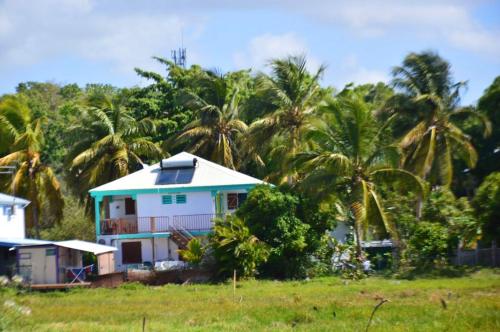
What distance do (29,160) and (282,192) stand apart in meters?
15.9

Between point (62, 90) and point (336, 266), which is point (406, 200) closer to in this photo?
point (336, 266)

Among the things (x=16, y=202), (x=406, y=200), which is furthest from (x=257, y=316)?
(x=16, y=202)

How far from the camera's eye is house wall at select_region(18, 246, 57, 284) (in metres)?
39.9

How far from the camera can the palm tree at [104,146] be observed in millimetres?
50250

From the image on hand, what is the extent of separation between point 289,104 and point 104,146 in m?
11.2

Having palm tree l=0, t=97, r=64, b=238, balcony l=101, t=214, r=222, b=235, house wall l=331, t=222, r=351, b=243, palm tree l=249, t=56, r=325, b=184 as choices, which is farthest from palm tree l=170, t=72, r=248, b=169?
palm tree l=0, t=97, r=64, b=238

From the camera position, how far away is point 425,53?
45469mm

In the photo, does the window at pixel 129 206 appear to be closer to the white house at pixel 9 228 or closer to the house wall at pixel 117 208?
the house wall at pixel 117 208

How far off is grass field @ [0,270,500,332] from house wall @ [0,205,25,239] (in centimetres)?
859

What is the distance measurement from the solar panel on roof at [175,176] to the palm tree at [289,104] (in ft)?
12.7

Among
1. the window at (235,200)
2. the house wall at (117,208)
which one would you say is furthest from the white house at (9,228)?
the window at (235,200)

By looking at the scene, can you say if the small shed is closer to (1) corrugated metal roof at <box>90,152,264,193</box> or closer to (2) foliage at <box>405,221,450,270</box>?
(1) corrugated metal roof at <box>90,152,264,193</box>

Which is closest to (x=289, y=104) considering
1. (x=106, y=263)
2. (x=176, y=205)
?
(x=176, y=205)

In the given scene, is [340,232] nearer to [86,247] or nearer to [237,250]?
[237,250]
